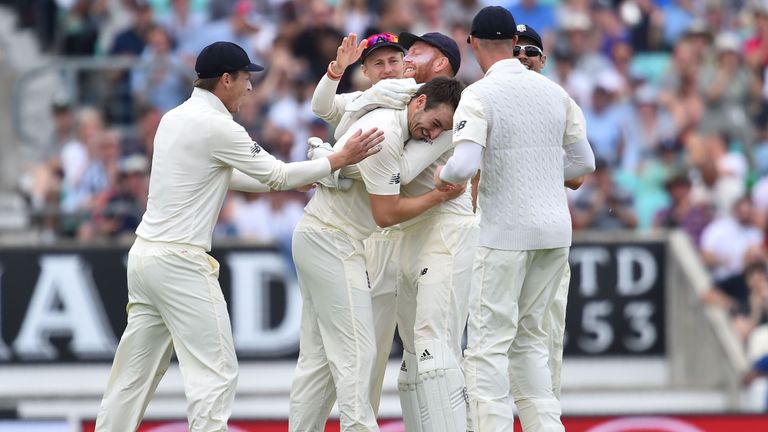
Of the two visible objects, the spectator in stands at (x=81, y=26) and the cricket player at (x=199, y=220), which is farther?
the spectator in stands at (x=81, y=26)

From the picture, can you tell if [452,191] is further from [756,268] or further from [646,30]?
[646,30]

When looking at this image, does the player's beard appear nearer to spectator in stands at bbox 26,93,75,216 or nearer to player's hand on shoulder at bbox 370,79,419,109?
player's hand on shoulder at bbox 370,79,419,109

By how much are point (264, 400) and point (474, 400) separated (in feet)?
16.5

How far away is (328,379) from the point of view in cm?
906

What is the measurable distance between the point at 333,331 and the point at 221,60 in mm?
1596

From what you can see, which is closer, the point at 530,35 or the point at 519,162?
the point at 519,162

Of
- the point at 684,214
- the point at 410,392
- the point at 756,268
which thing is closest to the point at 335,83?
the point at 410,392

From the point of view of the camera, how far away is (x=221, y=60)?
8664 millimetres

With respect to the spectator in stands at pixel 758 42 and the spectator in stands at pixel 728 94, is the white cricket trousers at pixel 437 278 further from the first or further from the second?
the spectator in stands at pixel 758 42

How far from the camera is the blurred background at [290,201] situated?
14.3 metres

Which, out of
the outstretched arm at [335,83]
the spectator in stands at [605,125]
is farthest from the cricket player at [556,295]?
the spectator in stands at [605,125]

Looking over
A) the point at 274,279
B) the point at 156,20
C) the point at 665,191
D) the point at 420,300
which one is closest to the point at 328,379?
the point at 420,300

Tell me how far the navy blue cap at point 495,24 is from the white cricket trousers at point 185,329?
6.34 feet

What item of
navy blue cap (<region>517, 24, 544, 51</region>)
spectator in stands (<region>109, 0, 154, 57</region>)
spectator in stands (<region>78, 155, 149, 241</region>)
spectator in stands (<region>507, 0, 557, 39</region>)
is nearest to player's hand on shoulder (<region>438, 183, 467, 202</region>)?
navy blue cap (<region>517, 24, 544, 51</region>)
